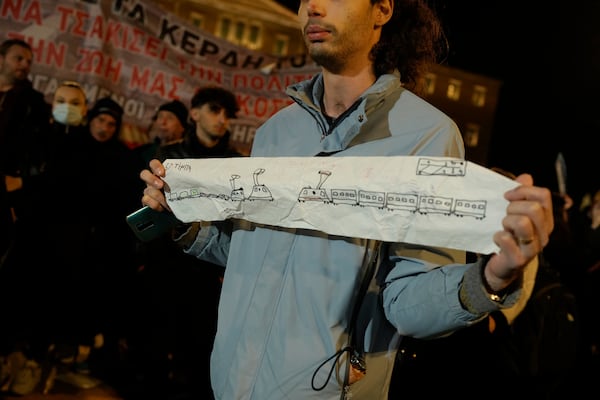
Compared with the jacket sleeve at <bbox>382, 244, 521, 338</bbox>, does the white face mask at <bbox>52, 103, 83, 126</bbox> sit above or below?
above

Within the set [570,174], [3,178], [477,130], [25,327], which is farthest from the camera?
[477,130]

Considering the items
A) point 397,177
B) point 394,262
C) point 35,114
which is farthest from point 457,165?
point 35,114

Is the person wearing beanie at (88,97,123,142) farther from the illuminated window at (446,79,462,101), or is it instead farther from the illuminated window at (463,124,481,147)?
the illuminated window at (463,124,481,147)

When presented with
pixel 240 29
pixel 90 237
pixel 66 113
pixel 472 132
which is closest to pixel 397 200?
pixel 90 237

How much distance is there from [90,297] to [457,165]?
4097 millimetres

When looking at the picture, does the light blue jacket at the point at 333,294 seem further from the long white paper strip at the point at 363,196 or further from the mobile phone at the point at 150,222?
the mobile phone at the point at 150,222

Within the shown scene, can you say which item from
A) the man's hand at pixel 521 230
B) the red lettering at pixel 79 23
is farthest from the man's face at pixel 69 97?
the man's hand at pixel 521 230

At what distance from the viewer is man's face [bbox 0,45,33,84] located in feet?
15.3

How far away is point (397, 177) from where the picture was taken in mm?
1478

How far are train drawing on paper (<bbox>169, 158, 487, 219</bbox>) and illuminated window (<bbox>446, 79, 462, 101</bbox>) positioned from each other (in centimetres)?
5170

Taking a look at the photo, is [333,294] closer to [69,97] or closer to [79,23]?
[69,97]

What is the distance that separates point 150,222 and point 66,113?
3176mm

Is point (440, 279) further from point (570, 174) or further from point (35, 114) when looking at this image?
point (570, 174)

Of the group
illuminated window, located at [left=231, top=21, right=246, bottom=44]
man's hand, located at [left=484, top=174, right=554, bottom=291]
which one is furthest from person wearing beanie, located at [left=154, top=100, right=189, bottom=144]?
illuminated window, located at [left=231, top=21, right=246, bottom=44]
